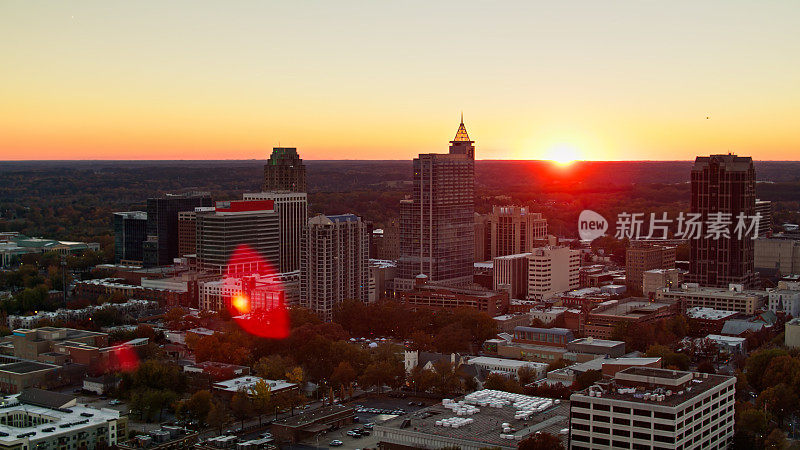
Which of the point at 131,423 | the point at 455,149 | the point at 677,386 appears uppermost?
the point at 455,149

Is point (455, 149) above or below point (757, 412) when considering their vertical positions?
above

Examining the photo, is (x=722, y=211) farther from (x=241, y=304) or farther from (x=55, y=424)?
(x=55, y=424)

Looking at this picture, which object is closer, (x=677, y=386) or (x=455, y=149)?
(x=677, y=386)

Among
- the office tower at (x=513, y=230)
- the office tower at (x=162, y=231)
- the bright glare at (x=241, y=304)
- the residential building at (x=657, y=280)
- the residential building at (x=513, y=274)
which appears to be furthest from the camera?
the office tower at (x=513, y=230)

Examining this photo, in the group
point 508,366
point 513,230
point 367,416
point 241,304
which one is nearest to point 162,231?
point 241,304

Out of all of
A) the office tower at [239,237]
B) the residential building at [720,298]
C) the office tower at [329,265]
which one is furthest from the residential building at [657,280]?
the office tower at [239,237]

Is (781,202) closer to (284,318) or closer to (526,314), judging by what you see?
(526,314)

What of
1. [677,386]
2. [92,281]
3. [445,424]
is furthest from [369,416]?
[92,281]

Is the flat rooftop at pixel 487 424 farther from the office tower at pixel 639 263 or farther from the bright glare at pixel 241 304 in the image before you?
the office tower at pixel 639 263
